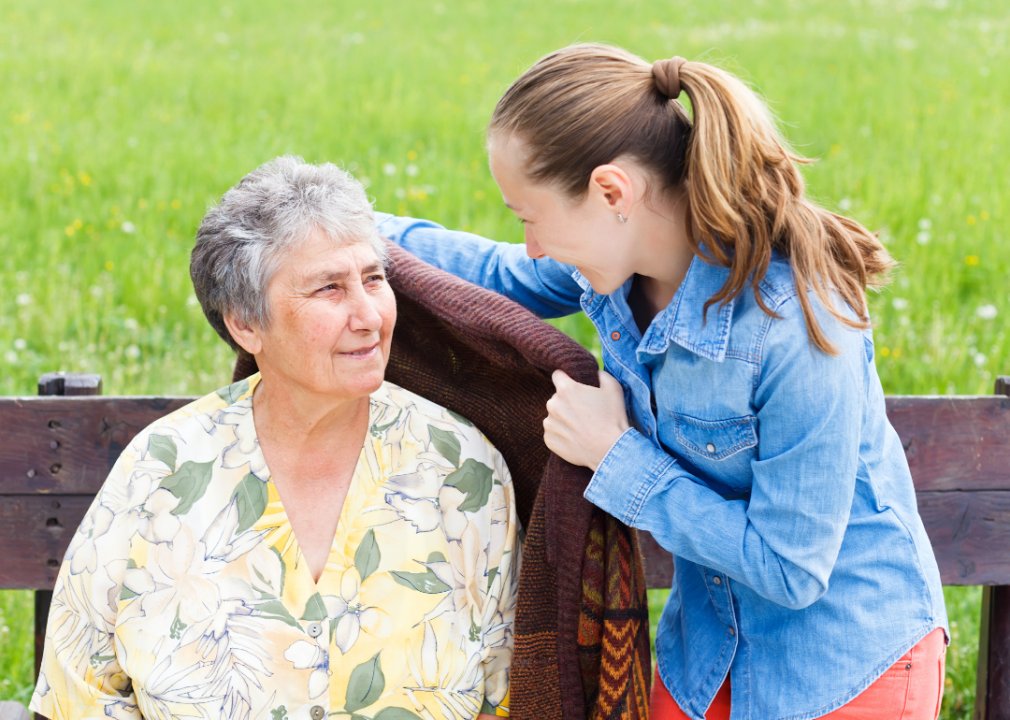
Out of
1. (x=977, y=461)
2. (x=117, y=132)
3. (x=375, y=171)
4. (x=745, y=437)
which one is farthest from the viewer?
(x=117, y=132)

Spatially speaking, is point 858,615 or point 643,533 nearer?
point 858,615

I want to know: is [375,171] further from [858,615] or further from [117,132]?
[858,615]

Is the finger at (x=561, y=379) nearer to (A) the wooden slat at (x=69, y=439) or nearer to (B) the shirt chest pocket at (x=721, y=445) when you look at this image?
(B) the shirt chest pocket at (x=721, y=445)

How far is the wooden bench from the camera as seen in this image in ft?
7.37

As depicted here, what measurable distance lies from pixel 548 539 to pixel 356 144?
Result: 4558mm

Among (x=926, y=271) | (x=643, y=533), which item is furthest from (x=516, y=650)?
(x=926, y=271)

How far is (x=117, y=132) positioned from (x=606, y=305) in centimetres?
517

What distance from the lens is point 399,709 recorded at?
1901 mm

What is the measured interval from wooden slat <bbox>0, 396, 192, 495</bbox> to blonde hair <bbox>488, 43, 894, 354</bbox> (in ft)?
3.87

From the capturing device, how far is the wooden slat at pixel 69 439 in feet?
7.34

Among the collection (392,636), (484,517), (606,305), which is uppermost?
(606,305)

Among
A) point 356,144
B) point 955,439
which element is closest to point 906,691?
point 955,439

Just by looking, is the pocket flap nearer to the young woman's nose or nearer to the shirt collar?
the shirt collar

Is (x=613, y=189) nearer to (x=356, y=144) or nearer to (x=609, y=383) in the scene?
(x=609, y=383)
